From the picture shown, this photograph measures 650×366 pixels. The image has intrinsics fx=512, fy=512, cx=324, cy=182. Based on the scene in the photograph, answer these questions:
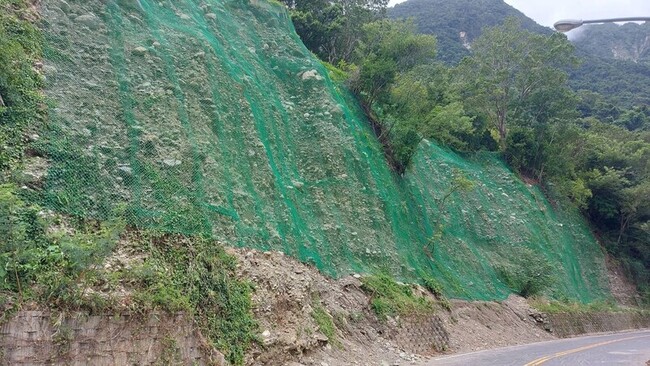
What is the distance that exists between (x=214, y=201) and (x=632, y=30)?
433 feet

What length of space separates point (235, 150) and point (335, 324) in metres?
4.36

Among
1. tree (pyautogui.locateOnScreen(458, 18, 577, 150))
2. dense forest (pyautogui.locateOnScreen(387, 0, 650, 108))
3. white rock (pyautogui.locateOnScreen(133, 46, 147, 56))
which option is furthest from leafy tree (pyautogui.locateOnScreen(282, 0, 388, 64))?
dense forest (pyautogui.locateOnScreen(387, 0, 650, 108))

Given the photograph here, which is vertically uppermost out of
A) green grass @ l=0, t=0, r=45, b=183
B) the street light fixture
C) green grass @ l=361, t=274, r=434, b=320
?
the street light fixture

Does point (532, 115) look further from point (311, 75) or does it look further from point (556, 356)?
point (556, 356)

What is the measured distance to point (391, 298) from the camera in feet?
40.3

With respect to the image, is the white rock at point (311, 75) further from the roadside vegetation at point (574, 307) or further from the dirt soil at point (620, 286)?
the dirt soil at point (620, 286)

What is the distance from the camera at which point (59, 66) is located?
9.27m

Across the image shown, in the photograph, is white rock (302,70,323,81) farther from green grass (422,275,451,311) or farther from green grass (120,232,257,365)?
green grass (120,232,257,365)

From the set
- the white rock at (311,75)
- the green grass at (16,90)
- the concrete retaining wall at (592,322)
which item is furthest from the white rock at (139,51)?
the concrete retaining wall at (592,322)

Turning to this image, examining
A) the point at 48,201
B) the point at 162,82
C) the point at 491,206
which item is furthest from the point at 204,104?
the point at 491,206

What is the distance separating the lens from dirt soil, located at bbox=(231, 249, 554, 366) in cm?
869

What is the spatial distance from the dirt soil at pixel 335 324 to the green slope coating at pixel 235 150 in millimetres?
545

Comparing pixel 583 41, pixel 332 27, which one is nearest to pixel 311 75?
pixel 332 27

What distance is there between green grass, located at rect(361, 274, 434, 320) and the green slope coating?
526 millimetres
